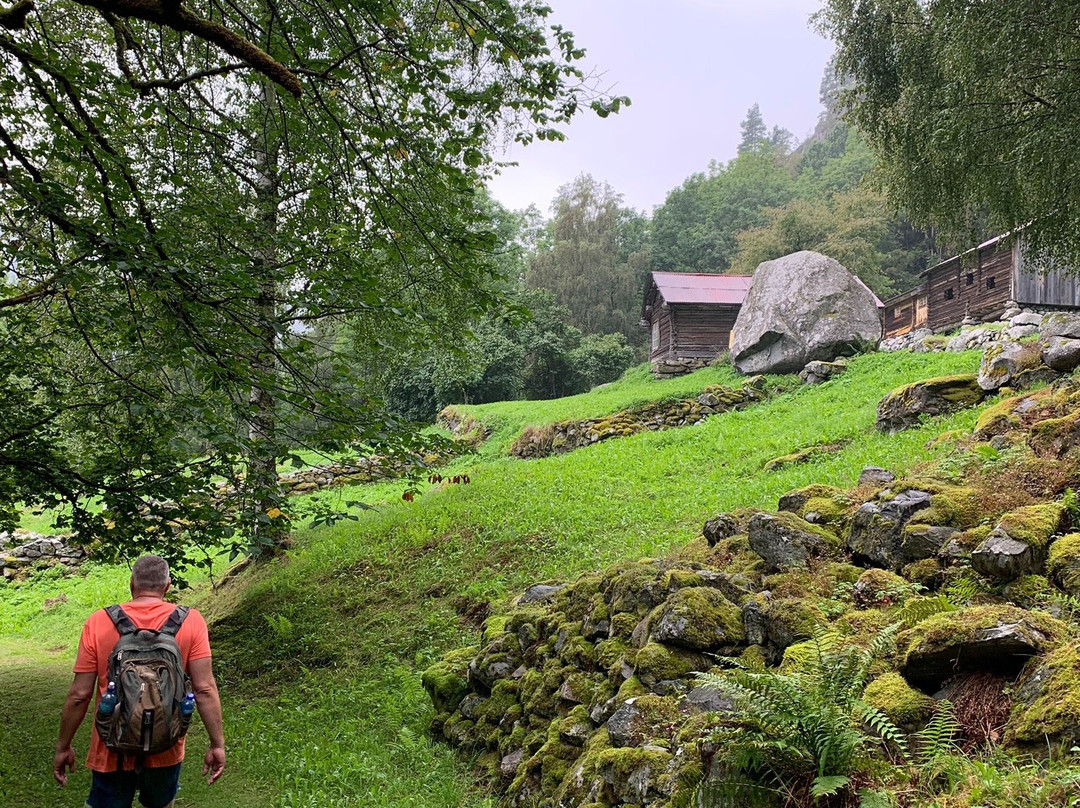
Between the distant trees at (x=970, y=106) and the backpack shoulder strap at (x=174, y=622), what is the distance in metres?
11.9

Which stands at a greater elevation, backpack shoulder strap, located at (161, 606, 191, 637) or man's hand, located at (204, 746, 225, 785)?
backpack shoulder strap, located at (161, 606, 191, 637)

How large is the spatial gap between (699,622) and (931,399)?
839 centimetres

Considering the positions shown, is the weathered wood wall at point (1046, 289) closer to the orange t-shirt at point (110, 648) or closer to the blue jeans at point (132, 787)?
the orange t-shirt at point (110, 648)

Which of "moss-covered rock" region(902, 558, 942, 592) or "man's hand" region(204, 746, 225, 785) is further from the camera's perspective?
"moss-covered rock" region(902, 558, 942, 592)

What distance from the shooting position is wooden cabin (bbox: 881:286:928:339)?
1296 inches

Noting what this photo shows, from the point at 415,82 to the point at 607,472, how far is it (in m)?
9.09

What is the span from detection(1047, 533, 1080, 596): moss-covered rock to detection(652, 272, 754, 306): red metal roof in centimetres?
2663

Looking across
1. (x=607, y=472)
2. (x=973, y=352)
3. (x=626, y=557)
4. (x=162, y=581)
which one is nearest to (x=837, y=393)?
(x=973, y=352)

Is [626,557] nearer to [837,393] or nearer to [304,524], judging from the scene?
[304,524]

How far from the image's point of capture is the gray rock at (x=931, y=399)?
10.5 m

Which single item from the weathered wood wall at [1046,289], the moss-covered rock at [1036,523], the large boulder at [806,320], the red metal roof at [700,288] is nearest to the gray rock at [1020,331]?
the large boulder at [806,320]

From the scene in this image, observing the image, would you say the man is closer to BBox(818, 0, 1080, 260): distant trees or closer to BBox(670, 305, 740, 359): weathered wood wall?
BBox(818, 0, 1080, 260): distant trees

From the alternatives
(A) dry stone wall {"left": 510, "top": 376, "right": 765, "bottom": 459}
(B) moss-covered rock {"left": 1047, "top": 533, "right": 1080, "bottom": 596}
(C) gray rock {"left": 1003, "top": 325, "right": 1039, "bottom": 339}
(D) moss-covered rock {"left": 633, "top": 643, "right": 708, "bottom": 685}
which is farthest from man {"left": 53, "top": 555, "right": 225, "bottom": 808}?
(C) gray rock {"left": 1003, "top": 325, "right": 1039, "bottom": 339}

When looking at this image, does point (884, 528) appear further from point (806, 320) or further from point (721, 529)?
point (806, 320)
